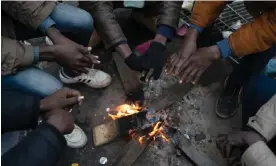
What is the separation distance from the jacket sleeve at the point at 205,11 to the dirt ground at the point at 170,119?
107 cm

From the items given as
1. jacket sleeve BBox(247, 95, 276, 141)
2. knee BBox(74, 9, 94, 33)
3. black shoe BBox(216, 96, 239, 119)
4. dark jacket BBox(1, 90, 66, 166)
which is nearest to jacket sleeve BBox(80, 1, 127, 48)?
knee BBox(74, 9, 94, 33)

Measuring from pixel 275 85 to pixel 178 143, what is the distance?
125 cm

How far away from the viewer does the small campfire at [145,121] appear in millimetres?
3812

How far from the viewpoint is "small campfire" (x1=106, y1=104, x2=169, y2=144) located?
3.81m

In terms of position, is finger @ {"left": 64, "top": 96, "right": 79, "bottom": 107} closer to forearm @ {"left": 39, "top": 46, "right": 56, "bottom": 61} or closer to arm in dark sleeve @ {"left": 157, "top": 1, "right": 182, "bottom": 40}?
forearm @ {"left": 39, "top": 46, "right": 56, "bottom": 61}

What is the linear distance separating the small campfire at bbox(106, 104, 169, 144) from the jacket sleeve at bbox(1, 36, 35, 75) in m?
1.26

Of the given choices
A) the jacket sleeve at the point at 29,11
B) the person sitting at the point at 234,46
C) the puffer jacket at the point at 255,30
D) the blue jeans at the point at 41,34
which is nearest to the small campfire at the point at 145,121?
the person sitting at the point at 234,46

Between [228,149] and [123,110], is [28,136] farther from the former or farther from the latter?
[228,149]

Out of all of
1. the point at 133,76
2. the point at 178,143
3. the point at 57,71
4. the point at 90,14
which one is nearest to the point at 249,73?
the point at 178,143

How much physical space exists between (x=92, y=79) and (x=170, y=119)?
3.67 ft

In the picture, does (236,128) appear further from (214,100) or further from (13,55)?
(13,55)

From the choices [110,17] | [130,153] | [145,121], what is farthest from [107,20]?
[130,153]

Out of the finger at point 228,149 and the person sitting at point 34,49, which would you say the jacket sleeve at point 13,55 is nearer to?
the person sitting at point 34,49

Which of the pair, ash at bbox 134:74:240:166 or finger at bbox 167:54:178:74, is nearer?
finger at bbox 167:54:178:74
